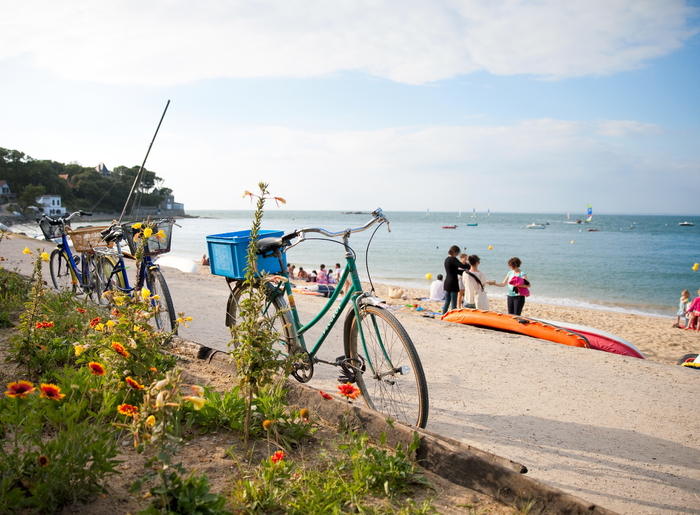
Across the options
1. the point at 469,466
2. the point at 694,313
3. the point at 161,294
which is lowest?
the point at 694,313

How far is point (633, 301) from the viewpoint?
2075 centimetres

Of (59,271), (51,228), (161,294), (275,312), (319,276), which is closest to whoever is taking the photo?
(275,312)

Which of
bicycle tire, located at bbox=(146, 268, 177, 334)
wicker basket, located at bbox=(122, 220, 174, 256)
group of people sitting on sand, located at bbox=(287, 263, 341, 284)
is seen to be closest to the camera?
bicycle tire, located at bbox=(146, 268, 177, 334)

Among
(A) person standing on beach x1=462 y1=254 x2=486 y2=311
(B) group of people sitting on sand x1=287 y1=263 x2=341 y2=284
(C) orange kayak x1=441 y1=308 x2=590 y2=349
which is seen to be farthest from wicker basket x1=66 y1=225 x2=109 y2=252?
(B) group of people sitting on sand x1=287 y1=263 x2=341 y2=284

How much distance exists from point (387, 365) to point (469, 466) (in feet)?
3.60

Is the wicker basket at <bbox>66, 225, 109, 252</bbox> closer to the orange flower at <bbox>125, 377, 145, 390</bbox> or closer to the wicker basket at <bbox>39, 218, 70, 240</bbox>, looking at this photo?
the wicker basket at <bbox>39, 218, 70, 240</bbox>

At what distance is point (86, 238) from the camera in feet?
19.1

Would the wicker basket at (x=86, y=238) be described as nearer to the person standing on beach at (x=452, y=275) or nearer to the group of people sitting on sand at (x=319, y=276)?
the person standing on beach at (x=452, y=275)

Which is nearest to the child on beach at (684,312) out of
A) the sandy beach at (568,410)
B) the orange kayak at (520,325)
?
the orange kayak at (520,325)

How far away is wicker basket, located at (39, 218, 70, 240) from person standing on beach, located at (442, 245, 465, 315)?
7554 mm

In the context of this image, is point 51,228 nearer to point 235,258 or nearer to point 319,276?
point 235,258

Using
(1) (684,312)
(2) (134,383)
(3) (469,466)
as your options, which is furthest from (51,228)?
(1) (684,312)

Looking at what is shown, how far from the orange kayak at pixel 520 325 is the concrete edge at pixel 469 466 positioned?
5.55m

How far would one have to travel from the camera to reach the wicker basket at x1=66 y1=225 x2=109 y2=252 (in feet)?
18.4
